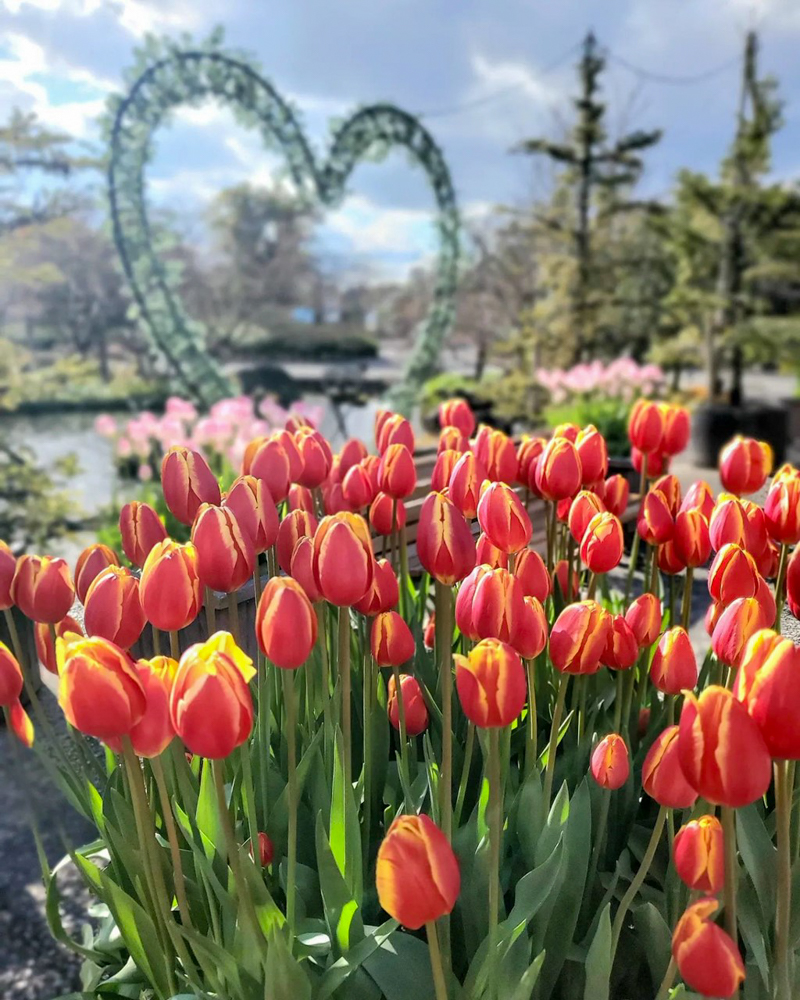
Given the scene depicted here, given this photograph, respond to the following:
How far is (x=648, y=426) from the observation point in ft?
4.46

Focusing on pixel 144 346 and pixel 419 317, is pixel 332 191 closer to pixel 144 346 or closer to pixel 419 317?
pixel 144 346

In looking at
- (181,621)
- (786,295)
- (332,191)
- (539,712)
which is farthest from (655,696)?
(786,295)

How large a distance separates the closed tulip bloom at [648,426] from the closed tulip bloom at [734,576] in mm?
571

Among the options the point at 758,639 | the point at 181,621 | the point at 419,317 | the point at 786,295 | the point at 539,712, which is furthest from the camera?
the point at 786,295

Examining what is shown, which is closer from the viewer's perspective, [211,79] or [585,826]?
[585,826]

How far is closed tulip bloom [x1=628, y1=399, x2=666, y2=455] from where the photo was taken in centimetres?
135

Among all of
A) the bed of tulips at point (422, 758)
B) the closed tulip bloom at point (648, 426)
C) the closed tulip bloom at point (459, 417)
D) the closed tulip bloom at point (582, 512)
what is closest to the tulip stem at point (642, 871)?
the bed of tulips at point (422, 758)

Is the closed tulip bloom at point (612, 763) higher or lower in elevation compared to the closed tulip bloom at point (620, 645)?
lower

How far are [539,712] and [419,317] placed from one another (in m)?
8.38

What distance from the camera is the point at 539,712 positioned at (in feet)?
3.89

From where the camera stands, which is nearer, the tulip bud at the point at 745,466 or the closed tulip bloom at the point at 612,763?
the closed tulip bloom at the point at 612,763

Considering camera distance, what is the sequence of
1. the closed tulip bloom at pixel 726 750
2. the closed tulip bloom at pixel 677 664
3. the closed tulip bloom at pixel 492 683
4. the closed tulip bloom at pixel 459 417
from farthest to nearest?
the closed tulip bloom at pixel 459 417 < the closed tulip bloom at pixel 677 664 < the closed tulip bloom at pixel 492 683 < the closed tulip bloom at pixel 726 750

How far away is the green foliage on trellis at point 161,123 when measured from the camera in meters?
3.90

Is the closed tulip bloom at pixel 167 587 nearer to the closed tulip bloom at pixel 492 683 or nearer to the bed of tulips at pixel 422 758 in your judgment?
the bed of tulips at pixel 422 758
